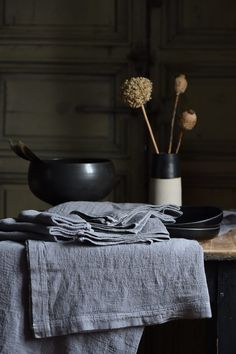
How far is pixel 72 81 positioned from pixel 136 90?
16.5 inches

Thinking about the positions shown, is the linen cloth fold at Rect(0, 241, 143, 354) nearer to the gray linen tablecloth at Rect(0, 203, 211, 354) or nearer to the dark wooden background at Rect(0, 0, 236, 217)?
the gray linen tablecloth at Rect(0, 203, 211, 354)

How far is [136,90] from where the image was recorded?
1613 millimetres

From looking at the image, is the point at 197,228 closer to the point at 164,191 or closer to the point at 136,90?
the point at 164,191

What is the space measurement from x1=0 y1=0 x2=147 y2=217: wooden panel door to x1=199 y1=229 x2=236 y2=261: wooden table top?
0.66m

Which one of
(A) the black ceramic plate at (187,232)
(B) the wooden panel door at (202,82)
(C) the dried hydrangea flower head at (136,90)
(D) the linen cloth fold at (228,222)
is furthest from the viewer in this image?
(B) the wooden panel door at (202,82)

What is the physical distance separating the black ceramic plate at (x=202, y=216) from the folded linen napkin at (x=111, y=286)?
140mm

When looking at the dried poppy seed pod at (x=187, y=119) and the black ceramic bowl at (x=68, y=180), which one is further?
the dried poppy seed pod at (x=187, y=119)

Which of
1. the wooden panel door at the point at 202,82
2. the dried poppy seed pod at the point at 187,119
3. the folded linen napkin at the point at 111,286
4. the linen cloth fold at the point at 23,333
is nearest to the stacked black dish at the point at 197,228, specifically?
the folded linen napkin at the point at 111,286

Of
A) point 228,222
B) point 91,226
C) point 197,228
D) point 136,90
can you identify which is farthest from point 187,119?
point 91,226

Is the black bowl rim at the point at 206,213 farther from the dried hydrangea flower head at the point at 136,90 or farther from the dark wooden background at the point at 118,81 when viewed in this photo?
the dark wooden background at the point at 118,81

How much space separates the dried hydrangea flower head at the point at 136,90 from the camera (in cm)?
161

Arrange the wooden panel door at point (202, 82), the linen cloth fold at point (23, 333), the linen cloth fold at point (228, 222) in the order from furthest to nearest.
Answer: the wooden panel door at point (202, 82), the linen cloth fold at point (228, 222), the linen cloth fold at point (23, 333)

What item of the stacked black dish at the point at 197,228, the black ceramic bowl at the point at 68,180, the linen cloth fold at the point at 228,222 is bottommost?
the linen cloth fold at the point at 228,222

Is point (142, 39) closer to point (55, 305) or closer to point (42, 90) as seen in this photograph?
point (42, 90)
